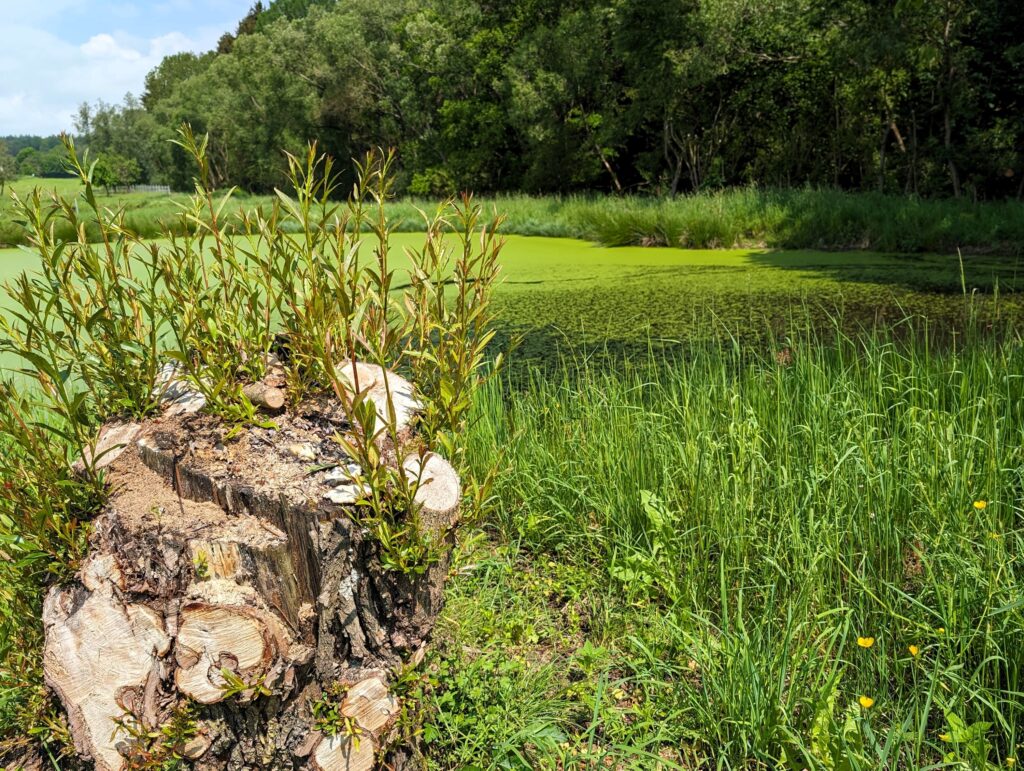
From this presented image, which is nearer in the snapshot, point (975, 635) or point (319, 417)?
point (319, 417)

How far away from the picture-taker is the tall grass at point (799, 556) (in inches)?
46.7

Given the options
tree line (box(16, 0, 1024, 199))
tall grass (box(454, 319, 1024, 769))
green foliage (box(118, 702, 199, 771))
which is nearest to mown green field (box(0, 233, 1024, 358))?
tall grass (box(454, 319, 1024, 769))

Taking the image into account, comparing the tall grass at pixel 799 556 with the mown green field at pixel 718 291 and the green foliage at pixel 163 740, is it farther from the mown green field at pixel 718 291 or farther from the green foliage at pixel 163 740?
the mown green field at pixel 718 291

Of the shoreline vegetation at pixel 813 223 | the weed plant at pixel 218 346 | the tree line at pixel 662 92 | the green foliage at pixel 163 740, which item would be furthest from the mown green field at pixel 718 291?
the green foliage at pixel 163 740

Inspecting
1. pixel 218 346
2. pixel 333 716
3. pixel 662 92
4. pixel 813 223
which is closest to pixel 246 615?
pixel 333 716

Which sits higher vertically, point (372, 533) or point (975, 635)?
point (372, 533)

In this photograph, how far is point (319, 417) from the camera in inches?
46.0

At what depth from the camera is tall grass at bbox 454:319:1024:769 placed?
3.89 feet

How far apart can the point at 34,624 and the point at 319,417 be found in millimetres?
645

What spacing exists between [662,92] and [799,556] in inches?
458

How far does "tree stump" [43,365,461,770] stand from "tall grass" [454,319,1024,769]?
444 mm

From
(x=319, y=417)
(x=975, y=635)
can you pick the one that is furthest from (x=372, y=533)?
(x=975, y=635)

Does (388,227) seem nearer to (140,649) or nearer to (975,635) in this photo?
(140,649)

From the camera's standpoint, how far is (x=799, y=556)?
4.91 feet
